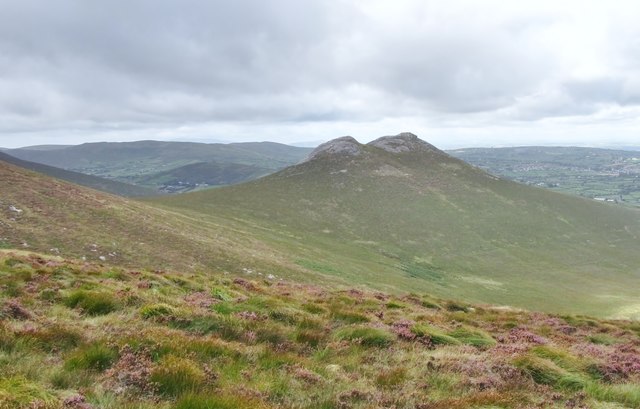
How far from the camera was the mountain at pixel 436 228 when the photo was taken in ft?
200

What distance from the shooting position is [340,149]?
140625 mm

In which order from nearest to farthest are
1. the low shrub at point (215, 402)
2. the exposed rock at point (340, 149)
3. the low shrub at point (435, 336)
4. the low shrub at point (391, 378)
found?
the low shrub at point (215, 402), the low shrub at point (391, 378), the low shrub at point (435, 336), the exposed rock at point (340, 149)

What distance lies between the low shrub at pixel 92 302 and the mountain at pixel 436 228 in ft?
110

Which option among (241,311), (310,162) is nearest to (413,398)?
(241,311)

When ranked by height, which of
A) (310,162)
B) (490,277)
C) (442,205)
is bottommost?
(490,277)

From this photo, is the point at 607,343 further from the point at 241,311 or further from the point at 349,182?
the point at 349,182

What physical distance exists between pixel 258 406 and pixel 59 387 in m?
3.43

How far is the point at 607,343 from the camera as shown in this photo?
21359mm

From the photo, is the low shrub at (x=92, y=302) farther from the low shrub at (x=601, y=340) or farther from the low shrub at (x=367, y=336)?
the low shrub at (x=601, y=340)

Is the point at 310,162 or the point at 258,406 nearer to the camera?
the point at 258,406

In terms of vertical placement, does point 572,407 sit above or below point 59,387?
Answer: below

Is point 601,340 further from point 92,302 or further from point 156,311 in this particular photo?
point 92,302

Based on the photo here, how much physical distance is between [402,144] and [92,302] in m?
145

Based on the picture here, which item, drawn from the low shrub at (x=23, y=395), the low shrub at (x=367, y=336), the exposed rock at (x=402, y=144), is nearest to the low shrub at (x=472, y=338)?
the low shrub at (x=367, y=336)
